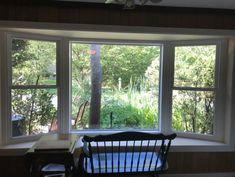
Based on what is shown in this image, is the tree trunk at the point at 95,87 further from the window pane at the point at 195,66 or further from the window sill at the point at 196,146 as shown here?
the window pane at the point at 195,66

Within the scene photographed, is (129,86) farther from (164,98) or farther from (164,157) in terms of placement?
(164,157)

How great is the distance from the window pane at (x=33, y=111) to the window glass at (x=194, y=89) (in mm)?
1735

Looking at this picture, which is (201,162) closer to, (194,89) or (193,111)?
(193,111)

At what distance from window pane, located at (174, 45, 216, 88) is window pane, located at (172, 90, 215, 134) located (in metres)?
0.14

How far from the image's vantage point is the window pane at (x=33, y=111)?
2.72 m

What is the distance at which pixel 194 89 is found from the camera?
10.0 feet

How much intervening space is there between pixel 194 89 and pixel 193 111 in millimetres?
326

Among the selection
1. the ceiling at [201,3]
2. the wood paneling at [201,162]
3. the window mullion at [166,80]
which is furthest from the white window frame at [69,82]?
the ceiling at [201,3]

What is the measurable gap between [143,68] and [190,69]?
0.67 m

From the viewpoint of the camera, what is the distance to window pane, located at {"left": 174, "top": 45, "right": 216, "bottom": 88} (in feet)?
9.93

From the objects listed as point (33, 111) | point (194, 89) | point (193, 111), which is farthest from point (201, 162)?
point (33, 111)

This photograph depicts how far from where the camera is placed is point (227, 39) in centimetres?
292

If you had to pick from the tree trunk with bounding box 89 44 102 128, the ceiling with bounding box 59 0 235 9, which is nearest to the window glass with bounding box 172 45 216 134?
the ceiling with bounding box 59 0 235 9

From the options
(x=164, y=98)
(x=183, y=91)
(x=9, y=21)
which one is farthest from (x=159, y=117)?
(x=9, y=21)
